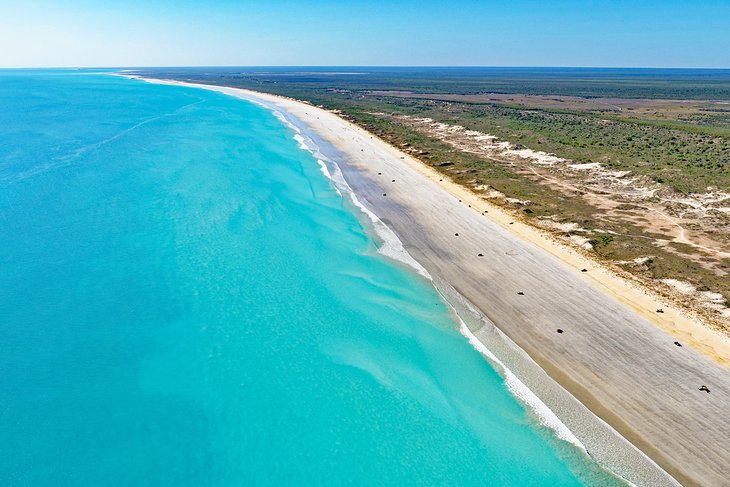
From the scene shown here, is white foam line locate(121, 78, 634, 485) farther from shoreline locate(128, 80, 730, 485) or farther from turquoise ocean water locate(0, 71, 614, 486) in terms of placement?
shoreline locate(128, 80, 730, 485)

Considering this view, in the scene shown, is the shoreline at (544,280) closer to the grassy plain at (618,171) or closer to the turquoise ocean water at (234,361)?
the grassy plain at (618,171)

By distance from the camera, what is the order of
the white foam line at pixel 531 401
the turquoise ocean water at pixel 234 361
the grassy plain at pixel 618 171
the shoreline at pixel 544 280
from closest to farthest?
the turquoise ocean water at pixel 234 361 → the white foam line at pixel 531 401 → the shoreline at pixel 544 280 → the grassy plain at pixel 618 171

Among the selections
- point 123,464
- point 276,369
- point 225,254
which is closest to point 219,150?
point 225,254

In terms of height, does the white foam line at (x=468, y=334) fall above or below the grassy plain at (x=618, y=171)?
below

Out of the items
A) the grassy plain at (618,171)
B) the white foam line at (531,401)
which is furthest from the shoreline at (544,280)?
the grassy plain at (618,171)

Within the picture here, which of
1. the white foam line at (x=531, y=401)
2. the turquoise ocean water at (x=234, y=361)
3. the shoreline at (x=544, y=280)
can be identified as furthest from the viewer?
the shoreline at (x=544, y=280)

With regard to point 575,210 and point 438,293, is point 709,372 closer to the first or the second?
point 438,293

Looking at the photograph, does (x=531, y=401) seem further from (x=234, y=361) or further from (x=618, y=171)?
(x=618, y=171)

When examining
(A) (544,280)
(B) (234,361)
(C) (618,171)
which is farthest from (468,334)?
(C) (618,171)
